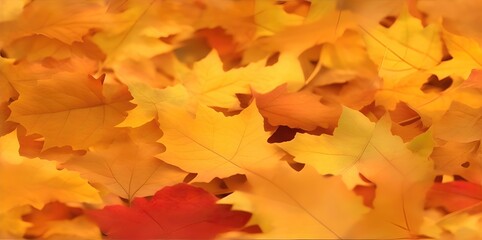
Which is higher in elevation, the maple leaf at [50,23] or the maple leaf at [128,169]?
the maple leaf at [50,23]

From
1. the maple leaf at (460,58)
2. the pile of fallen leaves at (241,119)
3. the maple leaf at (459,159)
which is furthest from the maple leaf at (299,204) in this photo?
the maple leaf at (460,58)

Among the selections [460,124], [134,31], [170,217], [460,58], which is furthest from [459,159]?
[134,31]

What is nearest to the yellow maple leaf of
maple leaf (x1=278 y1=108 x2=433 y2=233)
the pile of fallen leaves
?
the pile of fallen leaves

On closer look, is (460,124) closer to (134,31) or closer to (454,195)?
(454,195)

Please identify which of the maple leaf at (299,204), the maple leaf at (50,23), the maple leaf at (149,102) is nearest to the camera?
the maple leaf at (299,204)

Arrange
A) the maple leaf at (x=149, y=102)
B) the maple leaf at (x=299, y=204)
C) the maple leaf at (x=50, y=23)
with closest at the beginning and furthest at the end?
1. the maple leaf at (x=299, y=204)
2. the maple leaf at (x=149, y=102)
3. the maple leaf at (x=50, y=23)

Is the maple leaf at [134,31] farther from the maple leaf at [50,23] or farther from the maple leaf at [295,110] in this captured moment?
the maple leaf at [295,110]

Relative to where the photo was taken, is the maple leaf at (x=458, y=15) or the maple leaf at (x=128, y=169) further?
the maple leaf at (x=458, y=15)
